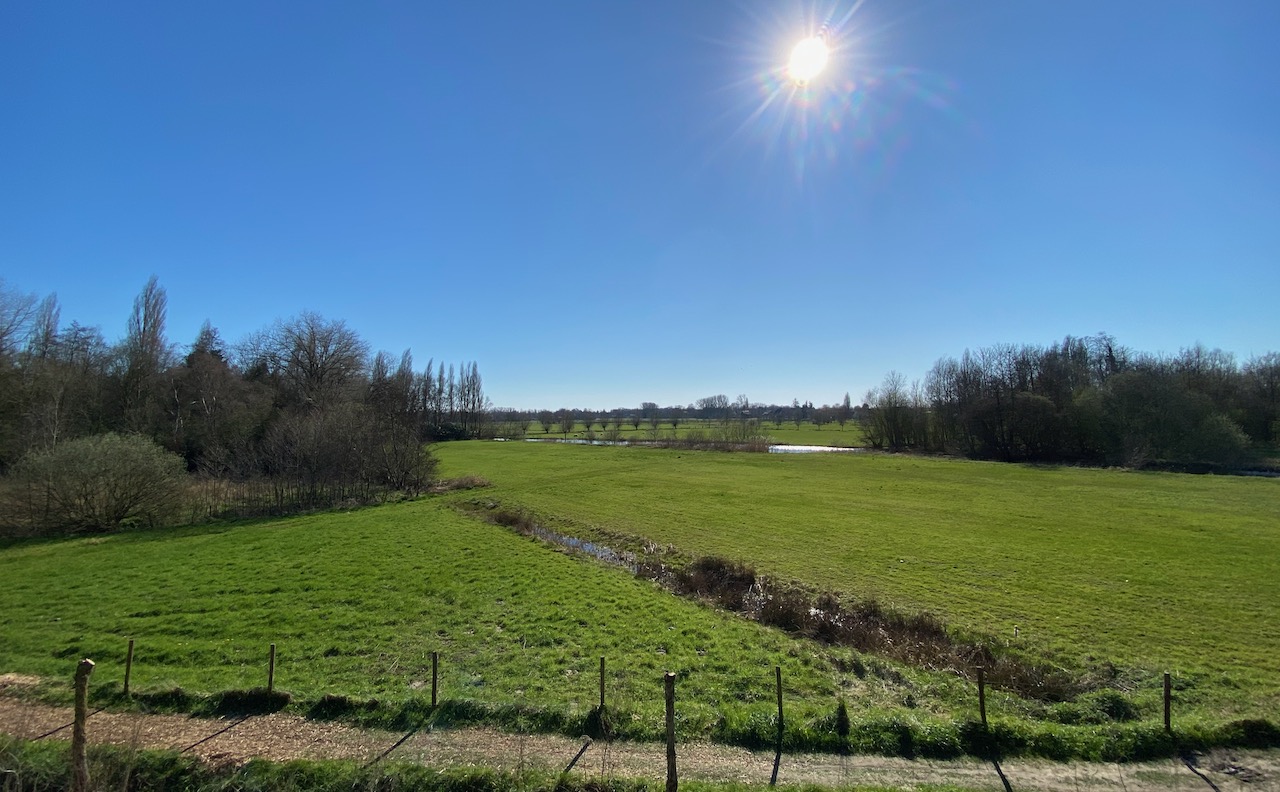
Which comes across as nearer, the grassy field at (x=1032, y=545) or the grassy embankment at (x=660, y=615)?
the grassy embankment at (x=660, y=615)

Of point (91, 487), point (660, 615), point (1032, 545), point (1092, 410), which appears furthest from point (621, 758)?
point (1092, 410)

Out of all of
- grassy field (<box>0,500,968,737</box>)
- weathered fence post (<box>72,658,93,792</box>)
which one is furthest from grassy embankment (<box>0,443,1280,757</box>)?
weathered fence post (<box>72,658,93,792</box>)

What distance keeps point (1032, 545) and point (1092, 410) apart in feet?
175

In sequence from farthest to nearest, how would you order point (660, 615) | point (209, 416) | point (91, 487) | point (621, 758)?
1. point (209, 416)
2. point (91, 487)
3. point (660, 615)
4. point (621, 758)

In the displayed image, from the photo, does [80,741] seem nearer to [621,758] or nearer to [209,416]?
[621,758]

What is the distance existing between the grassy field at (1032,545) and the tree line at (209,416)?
12362mm

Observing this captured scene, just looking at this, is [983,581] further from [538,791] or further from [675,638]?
[538,791]

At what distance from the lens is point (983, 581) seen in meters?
18.6

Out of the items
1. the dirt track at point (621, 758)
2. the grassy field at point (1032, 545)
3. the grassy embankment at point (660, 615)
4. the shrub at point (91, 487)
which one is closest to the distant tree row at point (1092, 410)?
the grassy field at point (1032, 545)

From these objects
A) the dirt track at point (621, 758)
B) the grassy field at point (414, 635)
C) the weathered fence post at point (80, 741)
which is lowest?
the grassy field at point (414, 635)

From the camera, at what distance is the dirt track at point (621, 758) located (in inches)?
287

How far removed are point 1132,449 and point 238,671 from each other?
81.1m

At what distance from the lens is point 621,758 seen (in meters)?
7.69

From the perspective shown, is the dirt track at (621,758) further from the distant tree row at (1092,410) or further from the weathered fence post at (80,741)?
the distant tree row at (1092,410)
